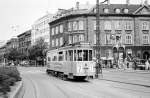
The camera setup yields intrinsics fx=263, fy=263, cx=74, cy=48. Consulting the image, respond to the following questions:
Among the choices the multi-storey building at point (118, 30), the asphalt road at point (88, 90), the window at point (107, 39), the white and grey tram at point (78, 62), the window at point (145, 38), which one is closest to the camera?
the asphalt road at point (88, 90)

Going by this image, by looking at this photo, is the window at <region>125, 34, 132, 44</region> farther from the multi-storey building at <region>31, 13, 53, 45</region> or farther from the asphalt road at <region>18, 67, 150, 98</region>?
the asphalt road at <region>18, 67, 150, 98</region>

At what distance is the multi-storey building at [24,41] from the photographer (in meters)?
103

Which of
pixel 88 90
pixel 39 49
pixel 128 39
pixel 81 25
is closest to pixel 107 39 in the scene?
pixel 128 39

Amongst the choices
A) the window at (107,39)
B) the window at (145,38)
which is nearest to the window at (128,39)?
the window at (145,38)

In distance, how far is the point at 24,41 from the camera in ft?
358

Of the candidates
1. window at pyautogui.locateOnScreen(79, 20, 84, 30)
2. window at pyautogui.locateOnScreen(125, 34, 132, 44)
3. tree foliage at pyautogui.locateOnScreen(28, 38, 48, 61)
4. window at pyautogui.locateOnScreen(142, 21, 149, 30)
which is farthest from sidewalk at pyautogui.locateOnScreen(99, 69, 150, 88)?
tree foliage at pyautogui.locateOnScreen(28, 38, 48, 61)

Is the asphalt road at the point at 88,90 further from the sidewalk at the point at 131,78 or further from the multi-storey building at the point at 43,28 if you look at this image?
the multi-storey building at the point at 43,28

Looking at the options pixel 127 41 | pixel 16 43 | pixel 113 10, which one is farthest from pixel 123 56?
pixel 16 43

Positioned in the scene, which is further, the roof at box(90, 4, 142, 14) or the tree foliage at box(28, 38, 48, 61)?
the tree foliage at box(28, 38, 48, 61)

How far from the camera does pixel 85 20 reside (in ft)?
197

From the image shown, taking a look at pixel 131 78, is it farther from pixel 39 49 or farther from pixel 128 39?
pixel 39 49

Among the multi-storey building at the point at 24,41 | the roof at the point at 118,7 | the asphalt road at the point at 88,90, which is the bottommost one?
the asphalt road at the point at 88,90

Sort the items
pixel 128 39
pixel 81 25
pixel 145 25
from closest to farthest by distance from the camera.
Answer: pixel 128 39 → pixel 145 25 → pixel 81 25

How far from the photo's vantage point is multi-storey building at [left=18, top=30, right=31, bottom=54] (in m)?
103
